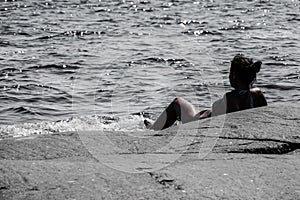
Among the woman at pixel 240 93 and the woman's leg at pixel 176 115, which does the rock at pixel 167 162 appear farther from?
the woman's leg at pixel 176 115

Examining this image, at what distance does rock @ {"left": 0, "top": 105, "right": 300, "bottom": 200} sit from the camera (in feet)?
15.7

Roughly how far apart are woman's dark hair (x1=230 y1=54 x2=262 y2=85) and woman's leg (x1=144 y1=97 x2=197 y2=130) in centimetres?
73

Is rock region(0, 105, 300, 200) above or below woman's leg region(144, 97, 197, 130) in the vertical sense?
above

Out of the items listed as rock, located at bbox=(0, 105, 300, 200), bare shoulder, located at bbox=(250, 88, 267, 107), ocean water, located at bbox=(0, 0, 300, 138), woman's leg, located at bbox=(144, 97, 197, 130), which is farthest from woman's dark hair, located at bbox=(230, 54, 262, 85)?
ocean water, located at bbox=(0, 0, 300, 138)

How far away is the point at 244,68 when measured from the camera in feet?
26.2

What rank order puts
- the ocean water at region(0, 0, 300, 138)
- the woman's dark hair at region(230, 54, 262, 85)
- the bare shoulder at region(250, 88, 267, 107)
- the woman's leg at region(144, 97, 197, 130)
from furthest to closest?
the ocean water at region(0, 0, 300, 138)
the woman's leg at region(144, 97, 197, 130)
the bare shoulder at region(250, 88, 267, 107)
the woman's dark hair at region(230, 54, 262, 85)

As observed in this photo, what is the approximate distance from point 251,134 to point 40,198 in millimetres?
2424

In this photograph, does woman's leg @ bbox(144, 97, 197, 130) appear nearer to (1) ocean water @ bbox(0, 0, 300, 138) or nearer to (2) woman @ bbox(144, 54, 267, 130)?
(2) woman @ bbox(144, 54, 267, 130)

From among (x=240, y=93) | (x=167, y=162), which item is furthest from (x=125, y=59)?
(x=167, y=162)

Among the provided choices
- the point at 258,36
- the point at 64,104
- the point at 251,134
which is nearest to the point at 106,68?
the point at 64,104

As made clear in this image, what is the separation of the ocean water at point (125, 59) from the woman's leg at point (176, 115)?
1410 mm

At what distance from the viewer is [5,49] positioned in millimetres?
18031

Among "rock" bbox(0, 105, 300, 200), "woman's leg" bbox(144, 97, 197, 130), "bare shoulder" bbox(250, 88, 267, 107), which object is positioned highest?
"rock" bbox(0, 105, 300, 200)

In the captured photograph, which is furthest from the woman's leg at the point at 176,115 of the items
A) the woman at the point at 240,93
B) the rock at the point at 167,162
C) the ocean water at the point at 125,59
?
the ocean water at the point at 125,59
